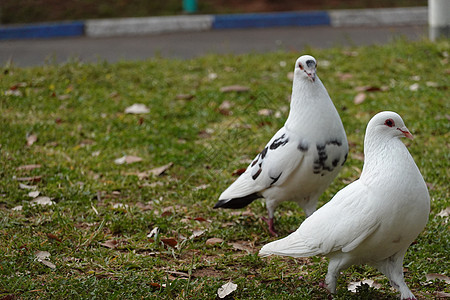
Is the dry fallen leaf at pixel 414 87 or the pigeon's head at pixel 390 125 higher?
the pigeon's head at pixel 390 125

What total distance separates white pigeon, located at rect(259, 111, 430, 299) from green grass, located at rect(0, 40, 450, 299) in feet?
0.66

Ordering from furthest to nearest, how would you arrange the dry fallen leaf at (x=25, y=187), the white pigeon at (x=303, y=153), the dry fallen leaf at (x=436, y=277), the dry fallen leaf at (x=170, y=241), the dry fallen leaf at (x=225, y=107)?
the dry fallen leaf at (x=225, y=107), the dry fallen leaf at (x=25, y=187), the dry fallen leaf at (x=170, y=241), the white pigeon at (x=303, y=153), the dry fallen leaf at (x=436, y=277)

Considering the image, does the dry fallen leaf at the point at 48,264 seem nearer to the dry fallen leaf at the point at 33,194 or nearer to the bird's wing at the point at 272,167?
the dry fallen leaf at the point at 33,194

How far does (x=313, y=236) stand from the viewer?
9.39 feet

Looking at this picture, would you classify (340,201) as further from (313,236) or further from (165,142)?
(165,142)

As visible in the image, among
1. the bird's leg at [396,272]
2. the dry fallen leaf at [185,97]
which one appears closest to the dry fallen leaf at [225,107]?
the dry fallen leaf at [185,97]

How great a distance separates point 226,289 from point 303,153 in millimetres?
871

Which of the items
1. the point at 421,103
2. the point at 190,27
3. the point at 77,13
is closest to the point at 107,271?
the point at 421,103

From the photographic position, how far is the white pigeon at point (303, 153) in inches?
134

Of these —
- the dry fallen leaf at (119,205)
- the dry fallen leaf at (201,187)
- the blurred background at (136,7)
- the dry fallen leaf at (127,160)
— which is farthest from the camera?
the blurred background at (136,7)

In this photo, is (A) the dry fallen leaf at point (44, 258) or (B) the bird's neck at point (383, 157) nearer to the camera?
(B) the bird's neck at point (383, 157)

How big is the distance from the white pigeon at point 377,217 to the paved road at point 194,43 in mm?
5171

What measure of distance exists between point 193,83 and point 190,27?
11.5 feet

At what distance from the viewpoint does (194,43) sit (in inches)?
349
